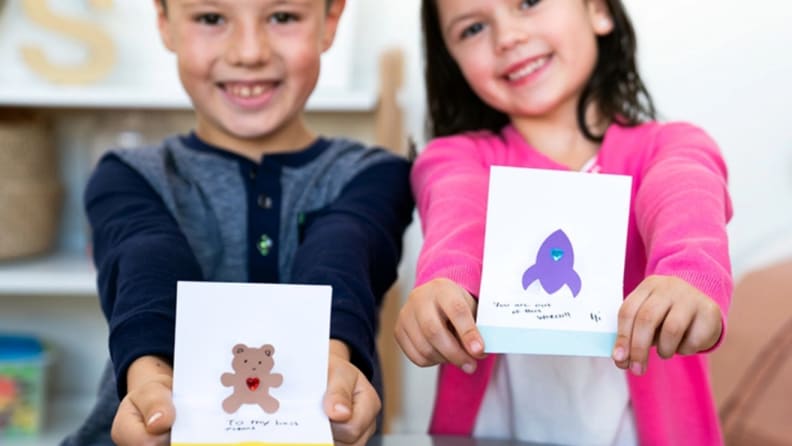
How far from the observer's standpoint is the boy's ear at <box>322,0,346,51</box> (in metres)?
1.17

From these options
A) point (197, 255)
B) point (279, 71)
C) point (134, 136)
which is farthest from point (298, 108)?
point (134, 136)

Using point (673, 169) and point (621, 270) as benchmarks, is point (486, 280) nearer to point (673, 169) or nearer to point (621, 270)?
point (621, 270)

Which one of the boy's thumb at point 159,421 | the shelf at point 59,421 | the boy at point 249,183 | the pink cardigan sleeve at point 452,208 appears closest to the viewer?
the boy's thumb at point 159,421

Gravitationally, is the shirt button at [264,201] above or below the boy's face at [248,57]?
below

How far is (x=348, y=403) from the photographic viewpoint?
2.34 ft

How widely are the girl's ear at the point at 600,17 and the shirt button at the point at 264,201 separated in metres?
0.44

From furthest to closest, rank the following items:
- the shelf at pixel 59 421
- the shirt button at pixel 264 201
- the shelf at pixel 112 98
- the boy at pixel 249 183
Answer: the shelf at pixel 59 421 → the shelf at pixel 112 98 → the shirt button at pixel 264 201 → the boy at pixel 249 183

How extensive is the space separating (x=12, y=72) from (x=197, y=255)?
115cm

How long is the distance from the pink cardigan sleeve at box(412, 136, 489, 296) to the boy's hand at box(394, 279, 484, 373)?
25mm

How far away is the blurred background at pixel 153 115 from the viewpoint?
2.01 m

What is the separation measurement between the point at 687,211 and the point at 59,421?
5.67 feet

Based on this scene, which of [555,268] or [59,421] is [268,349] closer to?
[555,268]

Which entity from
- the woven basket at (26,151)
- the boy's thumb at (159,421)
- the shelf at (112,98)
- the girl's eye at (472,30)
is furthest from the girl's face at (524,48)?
the woven basket at (26,151)

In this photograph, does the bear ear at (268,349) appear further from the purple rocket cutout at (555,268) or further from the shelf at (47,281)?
the shelf at (47,281)
